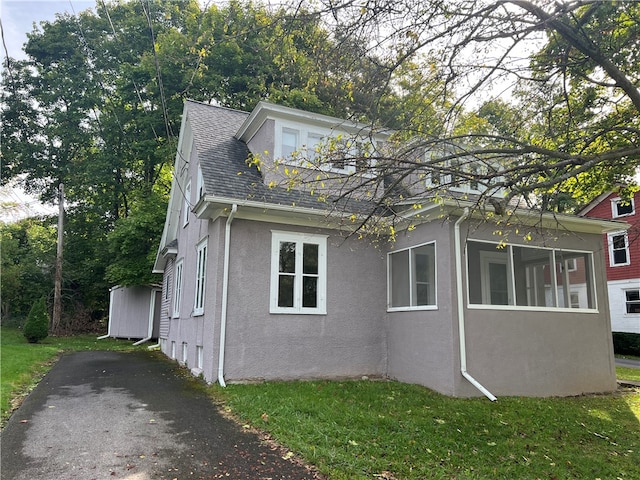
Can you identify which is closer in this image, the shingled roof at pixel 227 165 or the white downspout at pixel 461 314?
the white downspout at pixel 461 314

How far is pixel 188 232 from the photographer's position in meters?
12.3

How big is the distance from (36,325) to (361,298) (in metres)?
13.2

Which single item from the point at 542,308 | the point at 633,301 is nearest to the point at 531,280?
the point at 542,308

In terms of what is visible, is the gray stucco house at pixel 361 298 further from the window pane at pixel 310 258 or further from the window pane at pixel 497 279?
the window pane at pixel 497 279

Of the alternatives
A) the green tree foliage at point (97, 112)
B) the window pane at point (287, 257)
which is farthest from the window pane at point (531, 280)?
the green tree foliage at point (97, 112)

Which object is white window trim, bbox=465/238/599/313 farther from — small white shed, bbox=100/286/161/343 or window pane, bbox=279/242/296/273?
small white shed, bbox=100/286/161/343

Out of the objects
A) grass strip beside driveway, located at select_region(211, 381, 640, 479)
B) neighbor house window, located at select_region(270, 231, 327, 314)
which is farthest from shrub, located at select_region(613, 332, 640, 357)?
neighbor house window, located at select_region(270, 231, 327, 314)

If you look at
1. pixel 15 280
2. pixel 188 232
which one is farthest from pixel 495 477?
pixel 15 280

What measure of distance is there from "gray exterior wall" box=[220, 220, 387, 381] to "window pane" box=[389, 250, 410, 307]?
0.23 metres

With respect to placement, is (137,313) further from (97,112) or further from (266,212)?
(266,212)

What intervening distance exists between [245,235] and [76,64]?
24.1 metres

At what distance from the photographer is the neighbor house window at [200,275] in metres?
9.79

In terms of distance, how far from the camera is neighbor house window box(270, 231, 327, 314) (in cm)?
906

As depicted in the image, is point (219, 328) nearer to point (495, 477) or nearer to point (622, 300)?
point (495, 477)
